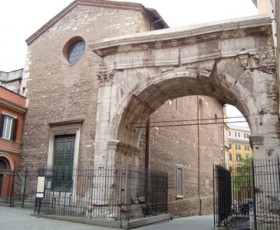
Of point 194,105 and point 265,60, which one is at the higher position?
point 194,105

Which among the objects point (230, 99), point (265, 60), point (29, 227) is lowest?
point (29, 227)

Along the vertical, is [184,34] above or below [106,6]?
below

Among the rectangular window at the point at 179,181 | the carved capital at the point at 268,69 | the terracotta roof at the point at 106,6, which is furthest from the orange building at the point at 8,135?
the carved capital at the point at 268,69

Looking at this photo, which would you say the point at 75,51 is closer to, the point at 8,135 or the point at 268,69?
the point at 8,135

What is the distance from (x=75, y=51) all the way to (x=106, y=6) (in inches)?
99.5

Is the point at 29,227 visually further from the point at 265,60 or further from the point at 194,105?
the point at 194,105

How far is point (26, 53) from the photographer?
17.4 m

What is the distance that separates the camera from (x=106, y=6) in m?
15.2

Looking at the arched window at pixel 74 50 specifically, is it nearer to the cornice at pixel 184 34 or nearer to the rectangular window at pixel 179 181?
the cornice at pixel 184 34

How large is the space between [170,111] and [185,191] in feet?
14.7

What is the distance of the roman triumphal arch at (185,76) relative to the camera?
9.72 m

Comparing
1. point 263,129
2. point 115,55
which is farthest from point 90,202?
point 263,129

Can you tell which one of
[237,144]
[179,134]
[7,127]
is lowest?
[7,127]

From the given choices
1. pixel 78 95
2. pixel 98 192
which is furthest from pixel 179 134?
pixel 98 192
